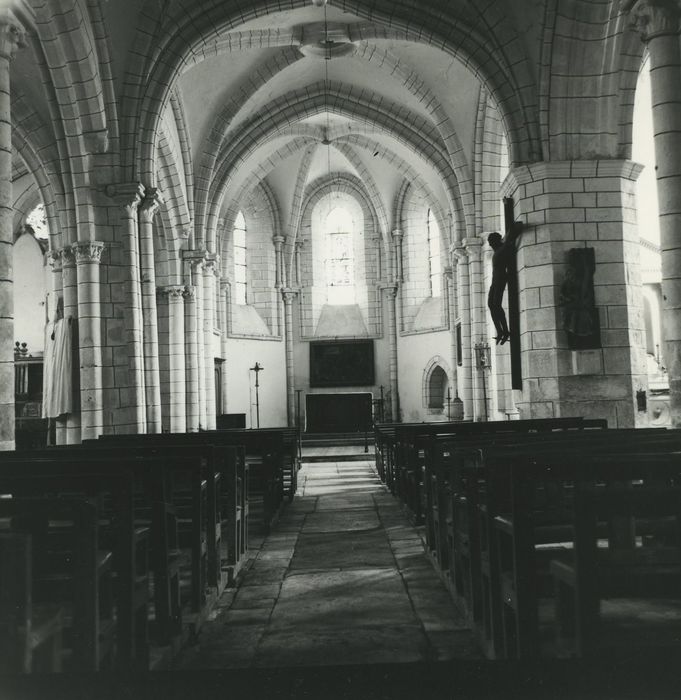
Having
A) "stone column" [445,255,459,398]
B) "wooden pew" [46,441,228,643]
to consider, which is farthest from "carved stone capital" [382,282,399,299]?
"wooden pew" [46,441,228,643]

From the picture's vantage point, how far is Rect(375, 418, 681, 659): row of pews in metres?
2.45

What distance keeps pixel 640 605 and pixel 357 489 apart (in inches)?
269

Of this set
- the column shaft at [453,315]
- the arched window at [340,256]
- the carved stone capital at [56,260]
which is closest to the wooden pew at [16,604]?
the carved stone capital at [56,260]

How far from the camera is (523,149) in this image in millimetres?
10383

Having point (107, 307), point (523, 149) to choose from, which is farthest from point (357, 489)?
point (523, 149)

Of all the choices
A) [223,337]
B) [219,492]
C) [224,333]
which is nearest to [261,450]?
[219,492]

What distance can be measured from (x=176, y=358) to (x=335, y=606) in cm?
1291

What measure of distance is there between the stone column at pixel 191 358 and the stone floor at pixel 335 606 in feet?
32.0

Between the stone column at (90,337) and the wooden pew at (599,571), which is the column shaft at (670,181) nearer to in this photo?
the wooden pew at (599,571)

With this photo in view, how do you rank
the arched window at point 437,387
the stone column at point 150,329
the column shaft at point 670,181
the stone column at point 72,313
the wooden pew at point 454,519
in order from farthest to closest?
the arched window at point 437,387, the stone column at point 150,329, the stone column at point 72,313, the column shaft at point 670,181, the wooden pew at point 454,519

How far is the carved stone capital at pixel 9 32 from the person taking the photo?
6.80 metres

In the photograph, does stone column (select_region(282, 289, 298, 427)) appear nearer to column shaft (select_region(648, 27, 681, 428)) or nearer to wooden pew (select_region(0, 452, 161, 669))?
column shaft (select_region(648, 27, 681, 428))

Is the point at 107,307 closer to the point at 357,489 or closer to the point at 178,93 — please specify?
the point at 357,489

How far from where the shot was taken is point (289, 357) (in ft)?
80.1
